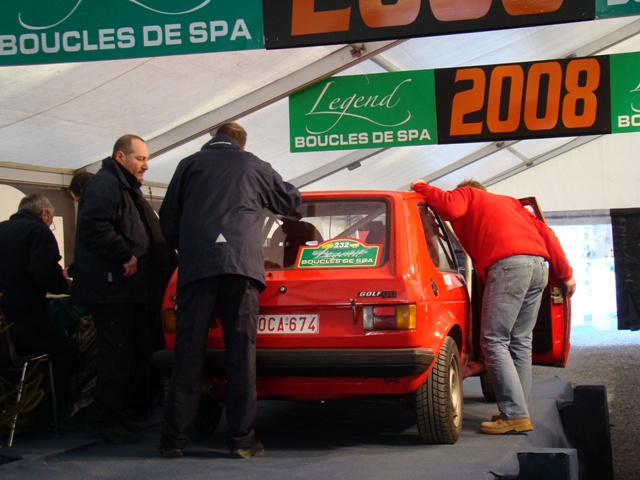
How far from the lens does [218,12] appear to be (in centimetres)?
507

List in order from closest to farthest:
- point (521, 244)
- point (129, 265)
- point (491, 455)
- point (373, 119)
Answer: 1. point (491, 455)
2. point (129, 265)
3. point (521, 244)
4. point (373, 119)

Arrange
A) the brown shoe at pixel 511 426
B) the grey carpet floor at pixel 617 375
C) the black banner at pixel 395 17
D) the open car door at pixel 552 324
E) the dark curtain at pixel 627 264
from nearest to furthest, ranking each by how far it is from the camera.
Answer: the black banner at pixel 395 17
the brown shoe at pixel 511 426
the open car door at pixel 552 324
the grey carpet floor at pixel 617 375
the dark curtain at pixel 627 264

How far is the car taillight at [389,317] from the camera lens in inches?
168

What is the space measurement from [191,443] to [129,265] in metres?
1.05

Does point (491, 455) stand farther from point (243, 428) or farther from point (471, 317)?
point (471, 317)

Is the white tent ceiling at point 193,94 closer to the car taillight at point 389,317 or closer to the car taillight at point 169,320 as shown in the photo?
the car taillight at point 169,320

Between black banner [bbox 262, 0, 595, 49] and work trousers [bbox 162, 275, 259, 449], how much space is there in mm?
1478

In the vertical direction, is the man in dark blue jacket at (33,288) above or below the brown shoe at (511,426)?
above

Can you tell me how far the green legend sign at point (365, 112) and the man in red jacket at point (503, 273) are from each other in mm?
5658

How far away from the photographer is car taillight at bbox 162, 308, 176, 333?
4.67m

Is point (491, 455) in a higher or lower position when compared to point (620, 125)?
lower

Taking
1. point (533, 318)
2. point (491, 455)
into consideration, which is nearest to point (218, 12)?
point (533, 318)

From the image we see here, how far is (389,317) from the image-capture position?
169 inches

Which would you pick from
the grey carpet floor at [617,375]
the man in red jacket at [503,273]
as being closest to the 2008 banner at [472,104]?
the grey carpet floor at [617,375]
